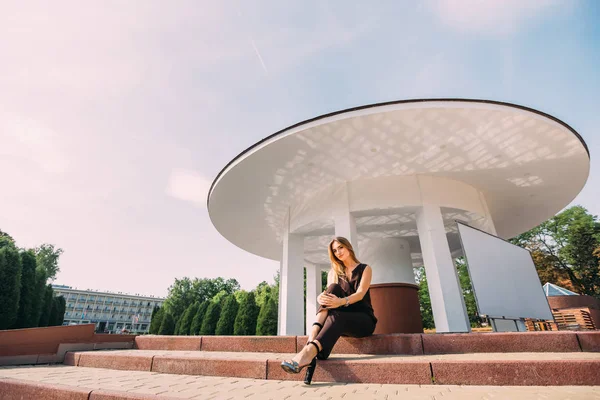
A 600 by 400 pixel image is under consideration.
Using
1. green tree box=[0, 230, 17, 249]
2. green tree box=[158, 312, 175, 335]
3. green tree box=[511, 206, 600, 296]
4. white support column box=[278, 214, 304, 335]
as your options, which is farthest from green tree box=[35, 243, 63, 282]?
green tree box=[511, 206, 600, 296]

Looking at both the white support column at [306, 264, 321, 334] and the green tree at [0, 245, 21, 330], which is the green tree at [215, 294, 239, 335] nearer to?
the white support column at [306, 264, 321, 334]

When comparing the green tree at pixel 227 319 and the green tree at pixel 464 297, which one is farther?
the green tree at pixel 464 297

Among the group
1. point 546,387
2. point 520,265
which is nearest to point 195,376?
point 546,387

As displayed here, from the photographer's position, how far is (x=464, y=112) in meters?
6.78

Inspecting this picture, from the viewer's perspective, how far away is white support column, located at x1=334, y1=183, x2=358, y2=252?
914 centimetres

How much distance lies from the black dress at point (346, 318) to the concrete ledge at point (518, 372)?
908 millimetres

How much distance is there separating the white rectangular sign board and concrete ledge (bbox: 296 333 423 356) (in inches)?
185

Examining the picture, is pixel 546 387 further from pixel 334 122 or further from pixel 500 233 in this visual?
pixel 500 233

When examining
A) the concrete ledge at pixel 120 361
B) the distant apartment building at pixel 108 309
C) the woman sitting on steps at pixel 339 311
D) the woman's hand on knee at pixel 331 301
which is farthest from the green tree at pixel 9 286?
the distant apartment building at pixel 108 309

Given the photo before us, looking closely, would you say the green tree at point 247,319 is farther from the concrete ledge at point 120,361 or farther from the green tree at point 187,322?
the concrete ledge at point 120,361

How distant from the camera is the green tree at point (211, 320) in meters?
22.8

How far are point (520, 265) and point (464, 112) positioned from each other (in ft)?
18.6

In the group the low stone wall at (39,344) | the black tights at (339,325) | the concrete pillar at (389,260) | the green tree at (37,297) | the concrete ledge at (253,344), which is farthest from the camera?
the green tree at (37,297)

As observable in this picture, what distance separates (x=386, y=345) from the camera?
147 inches
